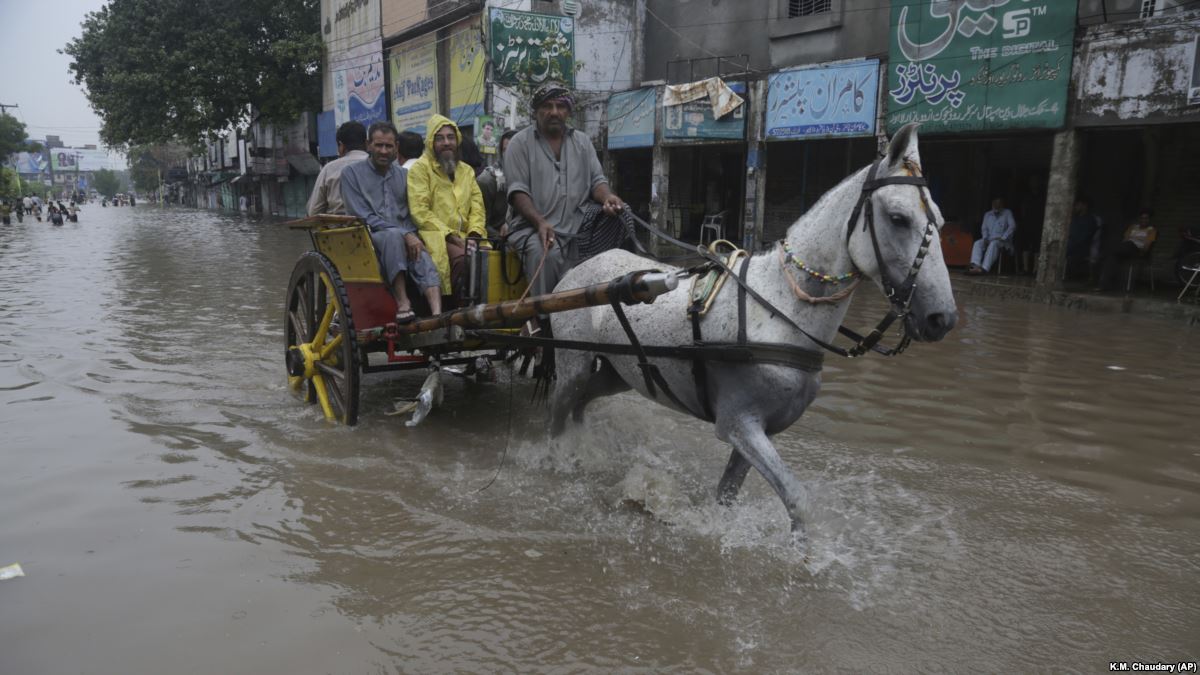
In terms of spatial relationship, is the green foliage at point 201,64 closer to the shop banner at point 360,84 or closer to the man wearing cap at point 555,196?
the shop banner at point 360,84

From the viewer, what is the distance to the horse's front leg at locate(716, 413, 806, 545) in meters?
3.19

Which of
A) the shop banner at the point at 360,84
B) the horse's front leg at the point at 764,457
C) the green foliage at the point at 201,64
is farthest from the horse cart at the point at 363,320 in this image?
the green foliage at the point at 201,64

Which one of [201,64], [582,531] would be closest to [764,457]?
[582,531]

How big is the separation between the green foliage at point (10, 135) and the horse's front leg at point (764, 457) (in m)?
76.5

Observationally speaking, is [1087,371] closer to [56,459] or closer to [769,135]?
[56,459]

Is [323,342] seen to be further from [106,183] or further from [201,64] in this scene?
[106,183]

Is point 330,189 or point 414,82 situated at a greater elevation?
point 414,82

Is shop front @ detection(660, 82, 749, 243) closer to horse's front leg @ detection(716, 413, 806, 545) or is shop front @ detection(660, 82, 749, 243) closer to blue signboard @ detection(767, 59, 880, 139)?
blue signboard @ detection(767, 59, 880, 139)

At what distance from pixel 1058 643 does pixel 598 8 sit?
18682mm

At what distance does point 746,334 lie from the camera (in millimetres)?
3332

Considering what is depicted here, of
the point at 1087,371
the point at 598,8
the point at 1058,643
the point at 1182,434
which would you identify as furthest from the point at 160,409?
the point at 598,8

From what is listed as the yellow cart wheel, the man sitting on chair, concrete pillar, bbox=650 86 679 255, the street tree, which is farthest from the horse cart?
the street tree

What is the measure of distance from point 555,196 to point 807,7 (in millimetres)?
13404

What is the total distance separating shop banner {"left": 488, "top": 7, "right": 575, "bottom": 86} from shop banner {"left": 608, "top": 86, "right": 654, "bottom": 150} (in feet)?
4.74
